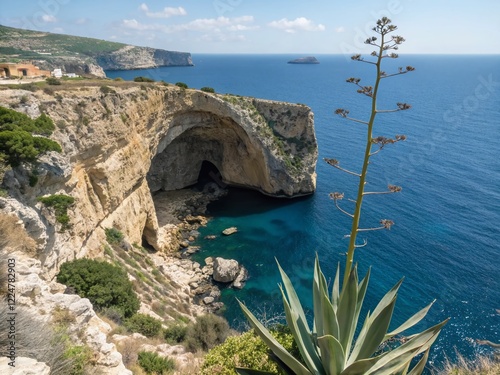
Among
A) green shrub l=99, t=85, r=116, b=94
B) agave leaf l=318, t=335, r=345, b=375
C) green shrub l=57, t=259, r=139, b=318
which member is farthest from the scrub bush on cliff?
green shrub l=99, t=85, r=116, b=94

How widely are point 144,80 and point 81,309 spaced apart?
2706cm

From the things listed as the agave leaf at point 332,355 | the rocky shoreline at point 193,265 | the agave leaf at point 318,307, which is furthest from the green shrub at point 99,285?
→ the agave leaf at point 332,355

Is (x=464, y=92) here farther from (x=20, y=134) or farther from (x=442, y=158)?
(x=20, y=134)

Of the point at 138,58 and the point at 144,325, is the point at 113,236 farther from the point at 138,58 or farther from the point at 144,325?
the point at 138,58

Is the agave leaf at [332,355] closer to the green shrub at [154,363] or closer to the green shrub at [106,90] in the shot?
the green shrub at [154,363]

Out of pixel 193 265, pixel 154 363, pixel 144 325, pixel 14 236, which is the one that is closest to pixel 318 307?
pixel 154 363

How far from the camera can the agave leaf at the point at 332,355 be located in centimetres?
467

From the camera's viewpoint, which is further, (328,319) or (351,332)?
(351,332)

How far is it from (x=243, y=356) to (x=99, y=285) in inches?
371

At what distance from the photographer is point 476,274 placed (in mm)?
23656

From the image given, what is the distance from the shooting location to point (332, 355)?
4.83 m

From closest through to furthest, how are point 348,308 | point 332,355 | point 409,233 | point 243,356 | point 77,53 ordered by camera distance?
point 332,355
point 348,308
point 243,356
point 409,233
point 77,53

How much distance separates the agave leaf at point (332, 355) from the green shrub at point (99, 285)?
→ 1033 centimetres

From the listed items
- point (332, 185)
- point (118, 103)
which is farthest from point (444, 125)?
point (118, 103)
